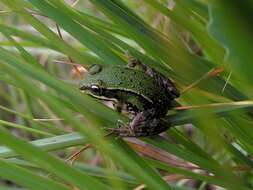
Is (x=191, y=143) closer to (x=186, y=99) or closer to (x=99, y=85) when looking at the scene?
(x=186, y=99)

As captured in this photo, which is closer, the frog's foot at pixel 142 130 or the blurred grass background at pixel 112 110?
the blurred grass background at pixel 112 110

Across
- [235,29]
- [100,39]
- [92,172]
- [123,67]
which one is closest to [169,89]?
[123,67]

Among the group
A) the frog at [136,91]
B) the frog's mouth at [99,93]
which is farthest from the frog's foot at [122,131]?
Answer: the frog's mouth at [99,93]

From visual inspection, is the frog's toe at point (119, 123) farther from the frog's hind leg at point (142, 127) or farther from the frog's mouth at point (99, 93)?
the frog's mouth at point (99, 93)

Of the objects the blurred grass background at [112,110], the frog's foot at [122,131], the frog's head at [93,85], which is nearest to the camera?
the blurred grass background at [112,110]

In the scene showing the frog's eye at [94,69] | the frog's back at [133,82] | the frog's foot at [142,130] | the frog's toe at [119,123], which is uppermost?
the frog's eye at [94,69]

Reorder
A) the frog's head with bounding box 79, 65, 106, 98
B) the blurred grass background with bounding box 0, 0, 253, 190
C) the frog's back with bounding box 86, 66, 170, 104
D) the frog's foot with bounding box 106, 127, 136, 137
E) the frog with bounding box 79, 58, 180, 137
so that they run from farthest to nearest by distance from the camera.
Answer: the frog's head with bounding box 79, 65, 106, 98
the frog's back with bounding box 86, 66, 170, 104
the frog with bounding box 79, 58, 180, 137
the frog's foot with bounding box 106, 127, 136, 137
the blurred grass background with bounding box 0, 0, 253, 190

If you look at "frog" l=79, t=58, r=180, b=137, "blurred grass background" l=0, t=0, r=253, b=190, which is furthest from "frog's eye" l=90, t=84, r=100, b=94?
"blurred grass background" l=0, t=0, r=253, b=190

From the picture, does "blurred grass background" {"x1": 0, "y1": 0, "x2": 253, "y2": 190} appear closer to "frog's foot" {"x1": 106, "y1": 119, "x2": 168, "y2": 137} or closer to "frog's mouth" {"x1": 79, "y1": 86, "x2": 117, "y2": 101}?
"frog's foot" {"x1": 106, "y1": 119, "x2": 168, "y2": 137}

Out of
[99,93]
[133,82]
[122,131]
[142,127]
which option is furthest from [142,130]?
[99,93]
